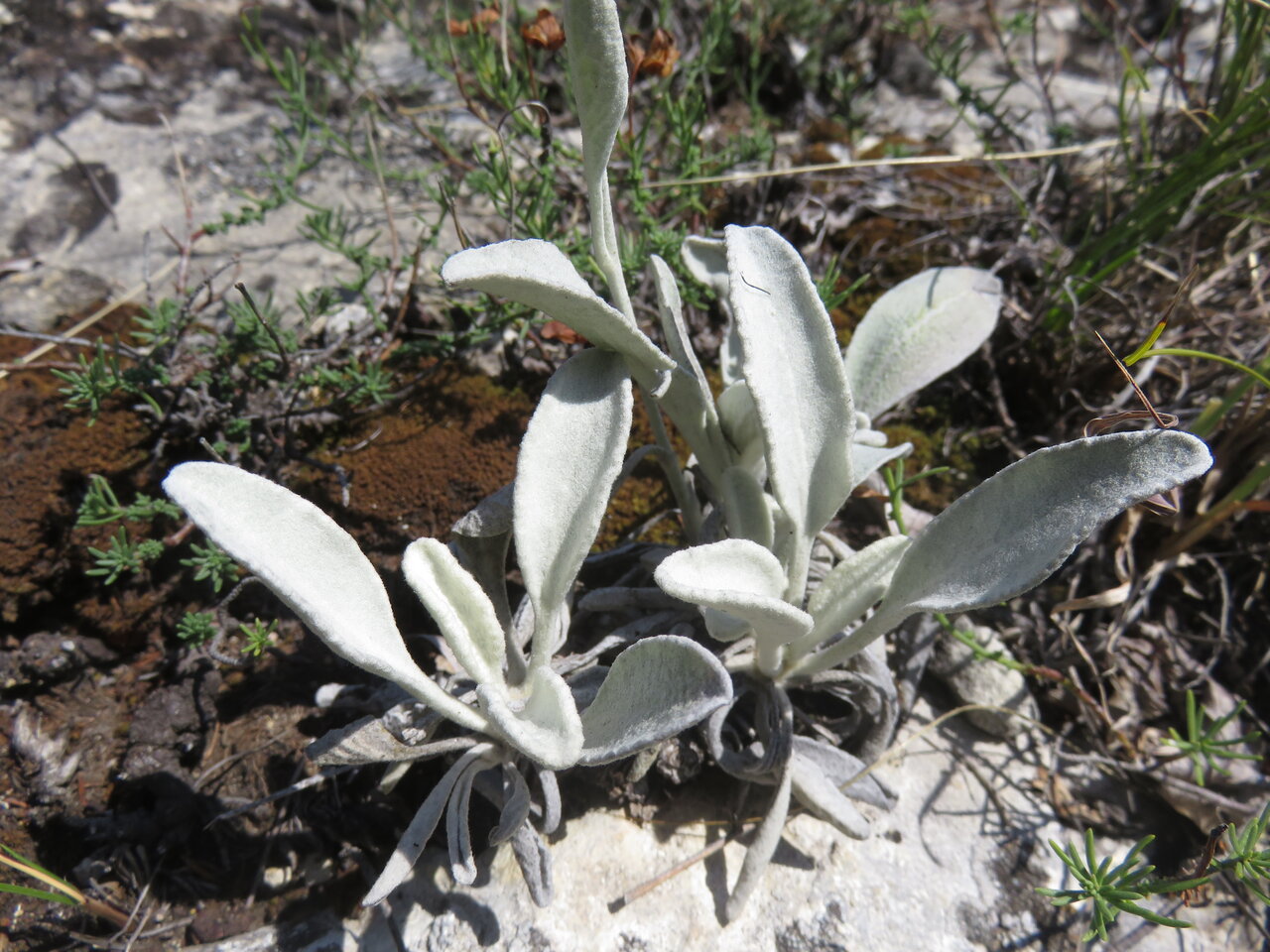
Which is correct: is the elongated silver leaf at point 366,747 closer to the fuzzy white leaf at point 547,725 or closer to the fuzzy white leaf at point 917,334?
the fuzzy white leaf at point 547,725

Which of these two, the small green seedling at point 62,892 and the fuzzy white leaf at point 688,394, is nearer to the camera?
the small green seedling at point 62,892

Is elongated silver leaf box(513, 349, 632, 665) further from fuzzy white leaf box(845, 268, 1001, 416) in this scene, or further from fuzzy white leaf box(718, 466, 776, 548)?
fuzzy white leaf box(845, 268, 1001, 416)

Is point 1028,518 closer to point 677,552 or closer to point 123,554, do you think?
point 677,552

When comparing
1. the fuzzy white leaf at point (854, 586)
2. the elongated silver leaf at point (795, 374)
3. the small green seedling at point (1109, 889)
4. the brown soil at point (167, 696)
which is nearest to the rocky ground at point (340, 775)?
the brown soil at point (167, 696)

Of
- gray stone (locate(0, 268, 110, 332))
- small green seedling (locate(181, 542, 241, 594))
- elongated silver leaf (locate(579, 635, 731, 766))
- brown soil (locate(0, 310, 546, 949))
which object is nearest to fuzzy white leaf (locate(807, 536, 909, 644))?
elongated silver leaf (locate(579, 635, 731, 766))

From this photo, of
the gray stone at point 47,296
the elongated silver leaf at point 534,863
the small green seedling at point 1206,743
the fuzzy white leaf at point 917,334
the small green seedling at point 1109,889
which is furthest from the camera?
the gray stone at point 47,296

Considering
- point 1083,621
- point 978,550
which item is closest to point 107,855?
point 978,550
